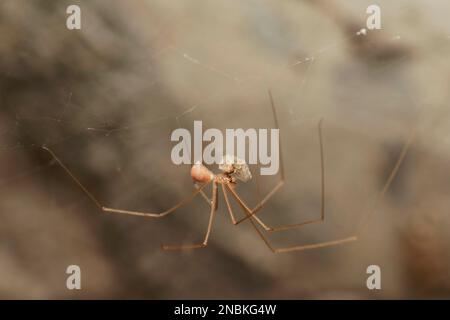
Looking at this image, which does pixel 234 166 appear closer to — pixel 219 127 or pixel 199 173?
pixel 199 173

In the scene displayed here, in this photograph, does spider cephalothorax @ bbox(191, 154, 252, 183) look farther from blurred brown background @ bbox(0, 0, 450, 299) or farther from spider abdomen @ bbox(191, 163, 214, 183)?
blurred brown background @ bbox(0, 0, 450, 299)

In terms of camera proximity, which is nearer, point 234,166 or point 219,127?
point 234,166

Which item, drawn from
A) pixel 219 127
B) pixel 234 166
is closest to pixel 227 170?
pixel 234 166

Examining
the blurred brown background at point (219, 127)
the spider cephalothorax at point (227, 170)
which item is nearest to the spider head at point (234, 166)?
the spider cephalothorax at point (227, 170)

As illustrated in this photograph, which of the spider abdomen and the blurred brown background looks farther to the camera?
the blurred brown background

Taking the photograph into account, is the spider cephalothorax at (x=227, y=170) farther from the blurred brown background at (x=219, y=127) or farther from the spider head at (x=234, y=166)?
the blurred brown background at (x=219, y=127)

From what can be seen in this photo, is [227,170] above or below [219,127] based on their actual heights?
below

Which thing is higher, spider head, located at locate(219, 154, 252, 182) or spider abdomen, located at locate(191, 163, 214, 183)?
spider head, located at locate(219, 154, 252, 182)

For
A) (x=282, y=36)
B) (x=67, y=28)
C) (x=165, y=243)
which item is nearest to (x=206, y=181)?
(x=165, y=243)

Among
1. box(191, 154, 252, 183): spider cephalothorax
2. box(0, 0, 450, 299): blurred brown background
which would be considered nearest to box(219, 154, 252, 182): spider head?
box(191, 154, 252, 183): spider cephalothorax
